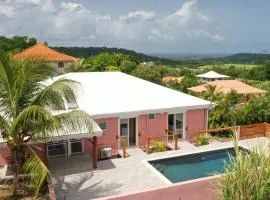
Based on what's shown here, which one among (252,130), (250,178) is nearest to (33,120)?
(250,178)

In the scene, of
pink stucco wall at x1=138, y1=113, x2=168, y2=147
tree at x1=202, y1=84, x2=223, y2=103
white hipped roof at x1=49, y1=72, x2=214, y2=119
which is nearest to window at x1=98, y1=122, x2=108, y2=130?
white hipped roof at x1=49, y1=72, x2=214, y2=119

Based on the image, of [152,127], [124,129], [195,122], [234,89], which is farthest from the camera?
[234,89]

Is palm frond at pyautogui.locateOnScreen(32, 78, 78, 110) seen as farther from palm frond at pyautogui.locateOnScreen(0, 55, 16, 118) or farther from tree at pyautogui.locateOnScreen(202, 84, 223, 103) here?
tree at pyautogui.locateOnScreen(202, 84, 223, 103)

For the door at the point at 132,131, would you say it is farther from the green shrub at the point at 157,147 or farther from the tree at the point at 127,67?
the tree at the point at 127,67

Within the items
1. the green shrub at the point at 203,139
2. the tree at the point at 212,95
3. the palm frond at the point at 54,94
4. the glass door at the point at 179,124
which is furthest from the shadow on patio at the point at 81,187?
the tree at the point at 212,95

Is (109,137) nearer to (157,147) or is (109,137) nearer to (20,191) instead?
(157,147)

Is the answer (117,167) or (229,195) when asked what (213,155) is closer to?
(117,167)
